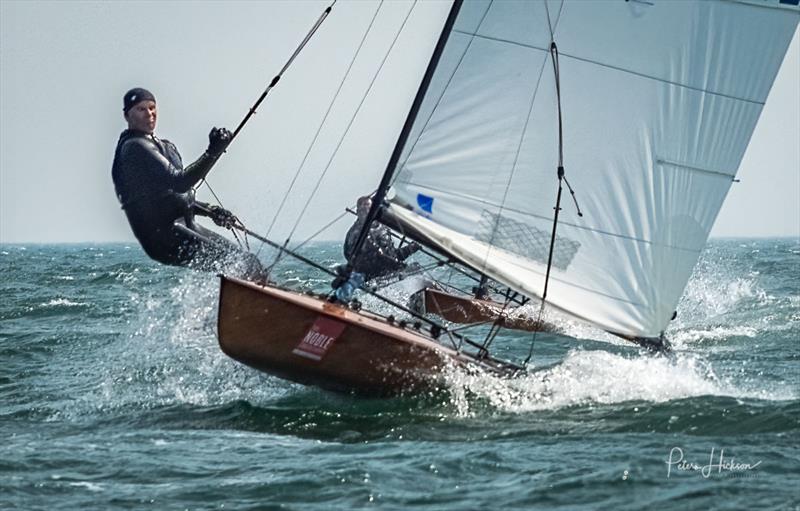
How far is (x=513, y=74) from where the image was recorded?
10273 millimetres

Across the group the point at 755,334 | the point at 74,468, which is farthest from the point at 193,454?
the point at 755,334

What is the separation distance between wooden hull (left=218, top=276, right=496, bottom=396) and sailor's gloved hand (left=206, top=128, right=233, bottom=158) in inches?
52.1

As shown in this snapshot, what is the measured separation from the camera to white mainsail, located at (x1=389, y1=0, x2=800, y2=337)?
10.2 m

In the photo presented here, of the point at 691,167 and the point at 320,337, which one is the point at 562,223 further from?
the point at 320,337

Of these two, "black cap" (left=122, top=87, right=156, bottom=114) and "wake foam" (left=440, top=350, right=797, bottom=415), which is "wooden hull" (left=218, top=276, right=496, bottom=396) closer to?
"wake foam" (left=440, top=350, right=797, bottom=415)


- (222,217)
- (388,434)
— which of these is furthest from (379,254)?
(388,434)

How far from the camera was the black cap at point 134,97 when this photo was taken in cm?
1048

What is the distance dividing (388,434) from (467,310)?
6427 mm

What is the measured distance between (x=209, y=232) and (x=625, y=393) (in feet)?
11.8

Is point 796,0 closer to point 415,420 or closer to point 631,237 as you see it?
point 631,237

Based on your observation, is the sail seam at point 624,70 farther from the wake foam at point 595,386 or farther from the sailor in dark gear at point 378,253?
the sailor in dark gear at point 378,253

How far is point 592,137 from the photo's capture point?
10508 mm
